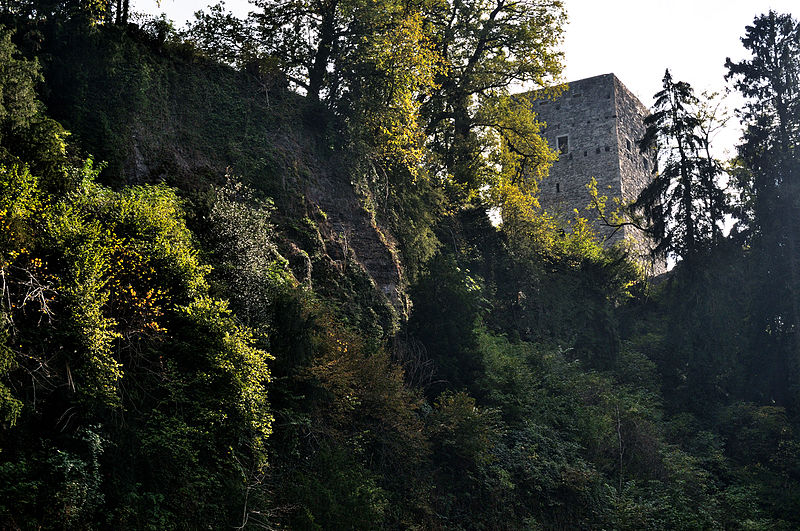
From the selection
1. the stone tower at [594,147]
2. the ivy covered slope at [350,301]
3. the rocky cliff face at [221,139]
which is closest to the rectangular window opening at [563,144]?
the stone tower at [594,147]

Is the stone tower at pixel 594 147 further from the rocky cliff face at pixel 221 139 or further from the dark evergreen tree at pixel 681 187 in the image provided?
the rocky cliff face at pixel 221 139

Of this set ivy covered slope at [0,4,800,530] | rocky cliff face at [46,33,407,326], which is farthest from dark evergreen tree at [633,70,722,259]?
rocky cliff face at [46,33,407,326]

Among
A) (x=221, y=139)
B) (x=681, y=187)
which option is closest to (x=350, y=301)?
(x=221, y=139)

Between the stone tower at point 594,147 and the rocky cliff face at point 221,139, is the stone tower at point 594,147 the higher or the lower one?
the higher one

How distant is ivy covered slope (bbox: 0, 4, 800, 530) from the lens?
27.9 ft

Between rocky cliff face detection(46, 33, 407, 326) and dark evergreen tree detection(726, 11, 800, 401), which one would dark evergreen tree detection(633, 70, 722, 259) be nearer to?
dark evergreen tree detection(726, 11, 800, 401)

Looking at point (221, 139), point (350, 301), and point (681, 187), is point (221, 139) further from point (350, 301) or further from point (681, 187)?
point (681, 187)

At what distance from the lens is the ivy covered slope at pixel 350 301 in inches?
335

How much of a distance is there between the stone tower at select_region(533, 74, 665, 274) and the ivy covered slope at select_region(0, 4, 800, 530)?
560 centimetres

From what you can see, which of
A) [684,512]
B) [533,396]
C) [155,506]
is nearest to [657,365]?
[533,396]

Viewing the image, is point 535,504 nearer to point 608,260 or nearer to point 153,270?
point 153,270

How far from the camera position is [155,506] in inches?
329

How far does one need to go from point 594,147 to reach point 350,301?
19670 mm

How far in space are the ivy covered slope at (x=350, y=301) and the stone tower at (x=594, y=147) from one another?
560 cm
